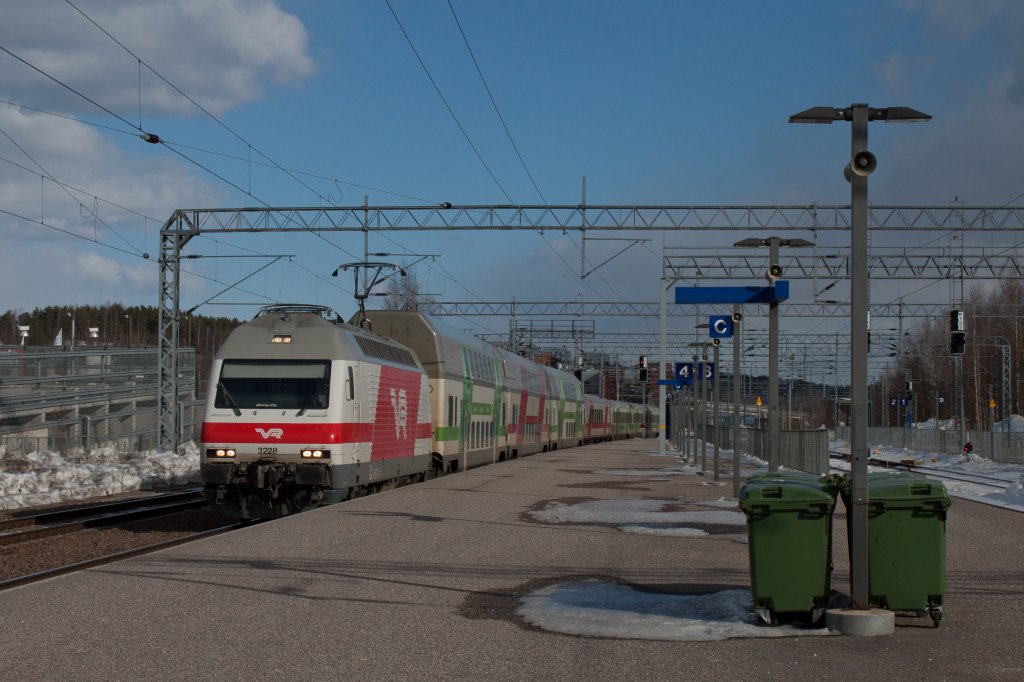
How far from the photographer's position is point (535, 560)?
1277 centimetres

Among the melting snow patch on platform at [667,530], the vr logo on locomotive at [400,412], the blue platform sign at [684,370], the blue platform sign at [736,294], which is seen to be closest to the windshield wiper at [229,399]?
the vr logo on locomotive at [400,412]

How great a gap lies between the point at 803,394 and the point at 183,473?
102 metres

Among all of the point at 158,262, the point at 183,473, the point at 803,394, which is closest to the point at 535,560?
the point at 183,473

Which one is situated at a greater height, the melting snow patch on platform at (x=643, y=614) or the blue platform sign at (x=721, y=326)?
the blue platform sign at (x=721, y=326)

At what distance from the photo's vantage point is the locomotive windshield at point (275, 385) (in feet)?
57.5

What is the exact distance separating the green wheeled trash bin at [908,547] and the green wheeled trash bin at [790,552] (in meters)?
0.40

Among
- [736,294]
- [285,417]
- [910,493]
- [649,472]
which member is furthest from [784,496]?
[649,472]

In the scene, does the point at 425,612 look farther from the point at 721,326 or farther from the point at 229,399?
the point at 721,326

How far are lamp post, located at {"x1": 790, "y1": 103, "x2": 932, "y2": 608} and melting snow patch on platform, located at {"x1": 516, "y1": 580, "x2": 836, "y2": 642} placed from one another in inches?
25.4

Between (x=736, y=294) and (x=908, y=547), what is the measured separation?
31.4 feet

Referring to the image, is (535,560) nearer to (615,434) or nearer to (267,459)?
(267,459)

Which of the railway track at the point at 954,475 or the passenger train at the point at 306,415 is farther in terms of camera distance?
the railway track at the point at 954,475

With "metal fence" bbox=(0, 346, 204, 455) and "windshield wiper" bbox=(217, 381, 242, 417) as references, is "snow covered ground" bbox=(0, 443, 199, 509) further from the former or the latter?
"windshield wiper" bbox=(217, 381, 242, 417)

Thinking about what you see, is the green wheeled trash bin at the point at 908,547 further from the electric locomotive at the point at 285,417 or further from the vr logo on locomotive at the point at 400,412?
the vr logo on locomotive at the point at 400,412
